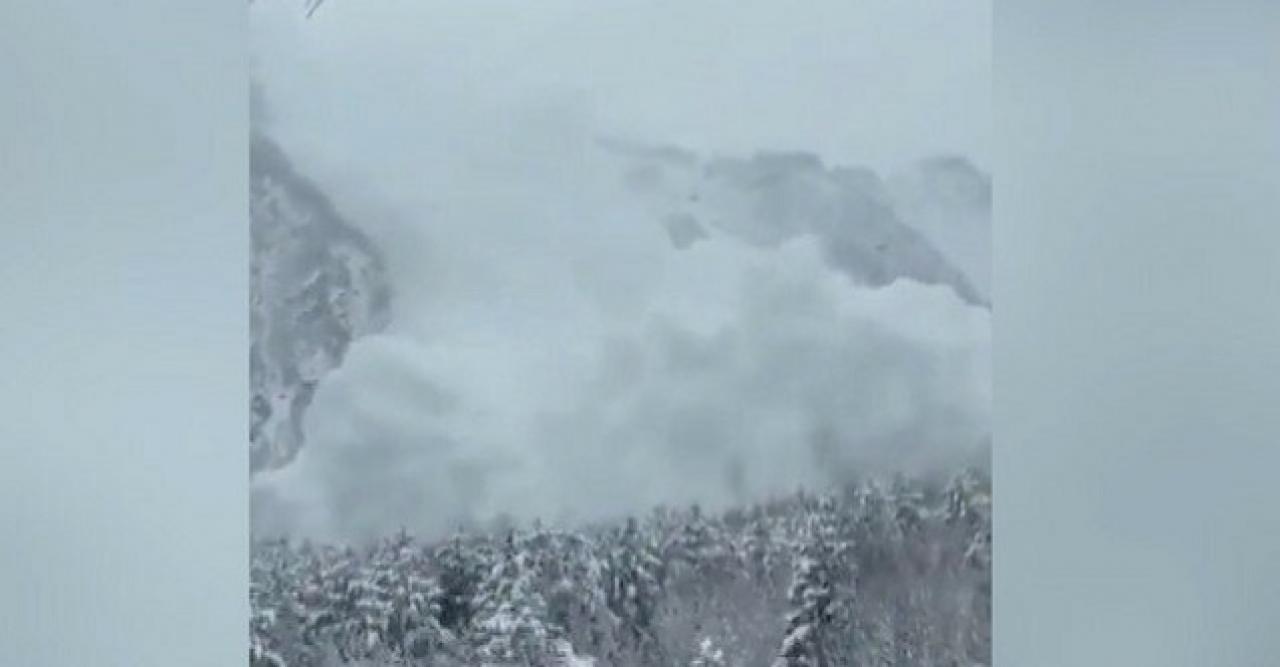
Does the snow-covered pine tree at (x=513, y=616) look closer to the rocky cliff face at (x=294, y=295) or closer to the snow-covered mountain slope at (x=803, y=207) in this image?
the rocky cliff face at (x=294, y=295)

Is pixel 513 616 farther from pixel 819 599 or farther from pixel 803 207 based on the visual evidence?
pixel 803 207

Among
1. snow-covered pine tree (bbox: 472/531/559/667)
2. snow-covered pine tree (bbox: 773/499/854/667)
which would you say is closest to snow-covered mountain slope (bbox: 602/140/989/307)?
snow-covered pine tree (bbox: 773/499/854/667)

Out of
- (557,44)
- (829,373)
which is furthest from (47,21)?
(829,373)

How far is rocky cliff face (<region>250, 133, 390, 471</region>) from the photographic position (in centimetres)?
266

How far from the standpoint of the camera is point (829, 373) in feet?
10.2

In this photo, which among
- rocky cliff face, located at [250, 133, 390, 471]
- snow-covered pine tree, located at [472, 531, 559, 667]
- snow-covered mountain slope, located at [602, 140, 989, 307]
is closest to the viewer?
rocky cliff face, located at [250, 133, 390, 471]

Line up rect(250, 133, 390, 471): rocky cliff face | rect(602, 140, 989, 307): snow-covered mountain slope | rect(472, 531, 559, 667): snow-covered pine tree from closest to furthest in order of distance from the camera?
1. rect(250, 133, 390, 471): rocky cliff face
2. rect(472, 531, 559, 667): snow-covered pine tree
3. rect(602, 140, 989, 307): snow-covered mountain slope

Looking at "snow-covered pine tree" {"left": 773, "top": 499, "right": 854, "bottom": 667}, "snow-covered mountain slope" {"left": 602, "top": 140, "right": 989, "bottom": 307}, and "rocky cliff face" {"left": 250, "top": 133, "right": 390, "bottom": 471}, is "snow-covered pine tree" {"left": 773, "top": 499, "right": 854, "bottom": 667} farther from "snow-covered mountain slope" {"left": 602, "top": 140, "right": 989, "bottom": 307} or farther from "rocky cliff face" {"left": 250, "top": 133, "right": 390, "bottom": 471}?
"rocky cliff face" {"left": 250, "top": 133, "right": 390, "bottom": 471}

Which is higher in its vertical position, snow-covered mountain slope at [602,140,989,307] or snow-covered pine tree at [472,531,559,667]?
snow-covered mountain slope at [602,140,989,307]

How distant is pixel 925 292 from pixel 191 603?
1.52 m

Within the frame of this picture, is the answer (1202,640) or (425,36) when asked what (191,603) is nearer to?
Result: (425,36)

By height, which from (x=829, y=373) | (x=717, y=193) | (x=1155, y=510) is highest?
(x=717, y=193)

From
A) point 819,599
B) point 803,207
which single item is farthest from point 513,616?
point 803,207

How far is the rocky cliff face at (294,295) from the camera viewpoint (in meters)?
2.66
